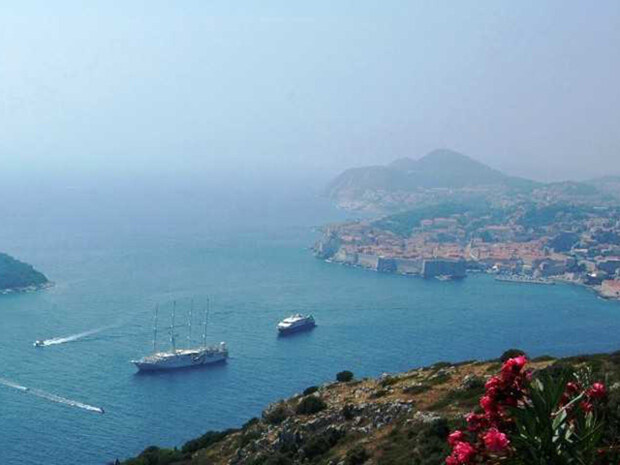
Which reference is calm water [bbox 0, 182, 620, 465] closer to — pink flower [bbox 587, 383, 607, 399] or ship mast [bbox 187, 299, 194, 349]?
ship mast [bbox 187, 299, 194, 349]

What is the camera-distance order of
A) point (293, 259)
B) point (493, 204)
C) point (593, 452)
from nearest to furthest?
point (593, 452) → point (293, 259) → point (493, 204)

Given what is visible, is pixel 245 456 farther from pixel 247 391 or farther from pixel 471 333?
pixel 471 333

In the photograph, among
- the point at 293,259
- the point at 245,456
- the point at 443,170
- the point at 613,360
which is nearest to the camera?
the point at 613,360

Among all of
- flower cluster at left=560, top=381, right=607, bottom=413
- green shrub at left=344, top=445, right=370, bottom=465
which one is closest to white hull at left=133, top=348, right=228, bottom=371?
green shrub at left=344, top=445, right=370, bottom=465

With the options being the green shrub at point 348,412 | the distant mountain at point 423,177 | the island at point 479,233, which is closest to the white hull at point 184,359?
the green shrub at point 348,412

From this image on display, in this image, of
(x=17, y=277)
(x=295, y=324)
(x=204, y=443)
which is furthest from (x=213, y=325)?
(x=204, y=443)

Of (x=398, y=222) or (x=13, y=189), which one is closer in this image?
(x=398, y=222)

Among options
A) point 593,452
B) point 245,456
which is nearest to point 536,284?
point 245,456
